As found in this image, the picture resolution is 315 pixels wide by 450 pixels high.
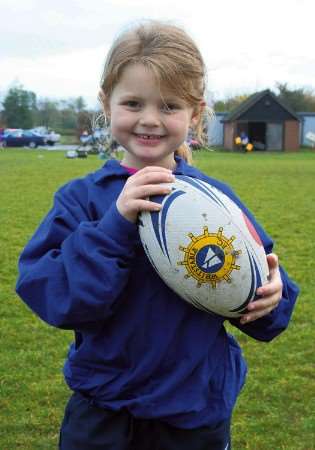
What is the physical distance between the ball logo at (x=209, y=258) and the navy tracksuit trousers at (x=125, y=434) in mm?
519

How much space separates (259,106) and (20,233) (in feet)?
133

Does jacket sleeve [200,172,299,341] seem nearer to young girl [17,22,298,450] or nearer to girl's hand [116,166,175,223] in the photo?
young girl [17,22,298,450]

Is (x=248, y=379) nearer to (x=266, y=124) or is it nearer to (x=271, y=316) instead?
(x=271, y=316)

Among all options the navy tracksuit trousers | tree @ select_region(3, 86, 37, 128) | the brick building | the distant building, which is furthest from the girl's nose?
tree @ select_region(3, 86, 37, 128)

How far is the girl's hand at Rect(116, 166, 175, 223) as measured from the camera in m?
2.04

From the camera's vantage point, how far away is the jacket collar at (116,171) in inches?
89.4

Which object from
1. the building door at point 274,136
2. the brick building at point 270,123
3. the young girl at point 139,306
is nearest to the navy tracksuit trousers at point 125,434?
the young girl at point 139,306

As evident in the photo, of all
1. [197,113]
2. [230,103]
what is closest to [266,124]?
[230,103]

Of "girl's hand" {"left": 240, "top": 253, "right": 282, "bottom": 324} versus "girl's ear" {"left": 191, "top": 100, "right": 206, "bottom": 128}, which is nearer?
"girl's hand" {"left": 240, "top": 253, "right": 282, "bottom": 324}

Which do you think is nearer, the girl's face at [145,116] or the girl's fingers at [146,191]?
the girl's fingers at [146,191]

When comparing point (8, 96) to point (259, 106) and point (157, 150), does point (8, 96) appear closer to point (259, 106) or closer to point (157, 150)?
point (259, 106)

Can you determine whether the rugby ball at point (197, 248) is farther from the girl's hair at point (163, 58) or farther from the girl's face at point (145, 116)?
the girl's hair at point (163, 58)

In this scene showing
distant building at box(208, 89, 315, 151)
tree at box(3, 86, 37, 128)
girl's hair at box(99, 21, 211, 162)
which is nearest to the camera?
girl's hair at box(99, 21, 211, 162)

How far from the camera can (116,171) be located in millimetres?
2277
